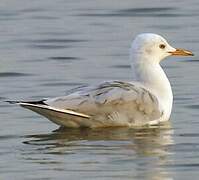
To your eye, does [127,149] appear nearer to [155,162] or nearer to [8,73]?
[155,162]

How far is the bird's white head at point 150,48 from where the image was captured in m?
14.2

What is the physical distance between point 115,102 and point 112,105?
0.14 ft

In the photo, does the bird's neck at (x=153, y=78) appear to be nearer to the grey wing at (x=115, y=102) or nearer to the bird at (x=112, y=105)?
the bird at (x=112, y=105)

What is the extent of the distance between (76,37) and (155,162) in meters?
6.97

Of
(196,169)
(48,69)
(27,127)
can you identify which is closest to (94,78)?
(48,69)

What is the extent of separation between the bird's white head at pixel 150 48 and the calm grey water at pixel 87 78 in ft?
2.00

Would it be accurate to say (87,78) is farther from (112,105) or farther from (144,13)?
(144,13)

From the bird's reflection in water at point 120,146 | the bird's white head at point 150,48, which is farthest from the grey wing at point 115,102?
the bird's white head at point 150,48

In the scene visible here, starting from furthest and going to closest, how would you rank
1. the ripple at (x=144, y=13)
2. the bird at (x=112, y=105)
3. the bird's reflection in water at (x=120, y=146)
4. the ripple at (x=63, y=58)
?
the ripple at (x=144, y=13), the ripple at (x=63, y=58), the bird at (x=112, y=105), the bird's reflection in water at (x=120, y=146)

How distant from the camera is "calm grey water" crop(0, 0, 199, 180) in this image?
11.6 meters

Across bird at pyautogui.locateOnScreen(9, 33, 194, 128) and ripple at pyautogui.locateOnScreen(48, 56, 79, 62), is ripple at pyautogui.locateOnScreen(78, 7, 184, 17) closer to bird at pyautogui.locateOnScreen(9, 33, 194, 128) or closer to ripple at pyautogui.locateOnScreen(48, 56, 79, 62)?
ripple at pyautogui.locateOnScreen(48, 56, 79, 62)

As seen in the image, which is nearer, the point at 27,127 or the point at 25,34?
the point at 27,127

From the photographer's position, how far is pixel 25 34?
1867 cm

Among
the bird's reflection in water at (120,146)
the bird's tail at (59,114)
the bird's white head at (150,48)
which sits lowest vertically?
the bird's reflection in water at (120,146)
